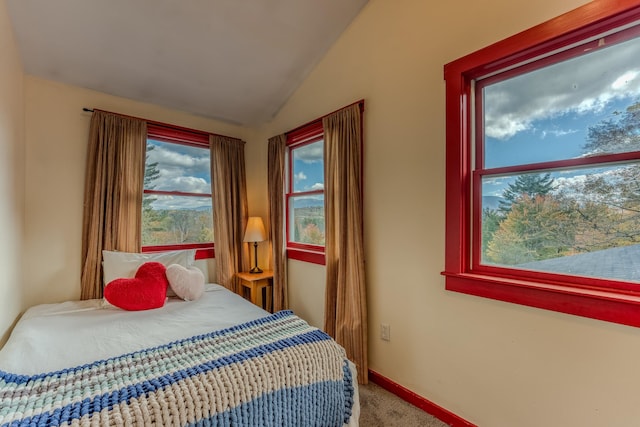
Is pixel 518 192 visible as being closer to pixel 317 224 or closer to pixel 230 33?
pixel 317 224

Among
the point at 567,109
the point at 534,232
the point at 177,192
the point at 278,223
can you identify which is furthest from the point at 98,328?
the point at 567,109

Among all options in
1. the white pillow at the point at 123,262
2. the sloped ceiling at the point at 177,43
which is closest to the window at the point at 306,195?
the sloped ceiling at the point at 177,43

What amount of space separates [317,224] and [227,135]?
4.93 ft

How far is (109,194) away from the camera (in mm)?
2408

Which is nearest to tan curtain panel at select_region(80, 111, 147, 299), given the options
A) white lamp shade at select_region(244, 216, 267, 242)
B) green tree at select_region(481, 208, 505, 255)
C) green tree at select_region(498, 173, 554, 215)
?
white lamp shade at select_region(244, 216, 267, 242)

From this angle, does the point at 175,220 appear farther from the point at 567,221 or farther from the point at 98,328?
the point at 567,221

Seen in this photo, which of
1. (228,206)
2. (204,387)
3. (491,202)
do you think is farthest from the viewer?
(228,206)

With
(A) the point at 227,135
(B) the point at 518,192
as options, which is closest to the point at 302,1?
(A) the point at 227,135

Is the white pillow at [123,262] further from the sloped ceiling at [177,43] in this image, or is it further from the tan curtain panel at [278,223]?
the sloped ceiling at [177,43]

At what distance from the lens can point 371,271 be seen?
212cm

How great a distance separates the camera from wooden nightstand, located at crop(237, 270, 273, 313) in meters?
2.87

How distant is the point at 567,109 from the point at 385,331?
167 centimetres

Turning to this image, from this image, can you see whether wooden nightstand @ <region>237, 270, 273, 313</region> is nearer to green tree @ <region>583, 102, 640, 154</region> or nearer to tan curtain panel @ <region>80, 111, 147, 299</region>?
tan curtain panel @ <region>80, 111, 147, 299</region>

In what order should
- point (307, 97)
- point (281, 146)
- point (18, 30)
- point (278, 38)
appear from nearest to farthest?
point (18, 30) → point (278, 38) → point (307, 97) → point (281, 146)
